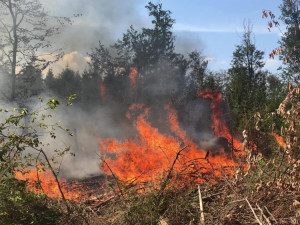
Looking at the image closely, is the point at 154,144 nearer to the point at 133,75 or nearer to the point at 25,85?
the point at 25,85

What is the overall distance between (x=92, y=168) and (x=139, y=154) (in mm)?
2746

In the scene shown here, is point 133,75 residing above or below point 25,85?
above

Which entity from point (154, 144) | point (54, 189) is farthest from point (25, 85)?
point (54, 189)

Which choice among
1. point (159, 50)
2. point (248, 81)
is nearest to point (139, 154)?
point (248, 81)

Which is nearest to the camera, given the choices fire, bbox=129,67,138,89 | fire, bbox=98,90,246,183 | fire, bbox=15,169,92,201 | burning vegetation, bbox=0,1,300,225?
burning vegetation, bbox=0,1,300,225

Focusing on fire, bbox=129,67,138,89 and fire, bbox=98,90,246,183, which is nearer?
fire, bbox=98,90,246,183

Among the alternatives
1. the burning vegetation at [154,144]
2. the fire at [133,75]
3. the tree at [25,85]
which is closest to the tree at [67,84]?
the burning vegetation at [154,144]

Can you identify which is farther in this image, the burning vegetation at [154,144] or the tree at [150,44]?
the tree at [150,44]

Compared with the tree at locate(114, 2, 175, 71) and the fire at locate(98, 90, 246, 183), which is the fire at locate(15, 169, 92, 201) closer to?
the fire at locate(98, 90, 246, 183)

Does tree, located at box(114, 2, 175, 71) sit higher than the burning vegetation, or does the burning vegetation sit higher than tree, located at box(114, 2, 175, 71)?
tree, located at box(114, 2, 175, 71)

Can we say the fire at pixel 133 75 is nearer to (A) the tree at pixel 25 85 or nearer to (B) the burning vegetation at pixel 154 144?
(B) the burning vegetation at pixel 154 144

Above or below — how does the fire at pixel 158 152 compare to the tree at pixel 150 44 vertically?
below

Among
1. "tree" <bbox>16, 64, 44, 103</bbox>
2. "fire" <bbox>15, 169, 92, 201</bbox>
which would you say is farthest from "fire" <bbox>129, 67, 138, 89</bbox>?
"fire" <bbox>15, 169, 92, 201</bbox>

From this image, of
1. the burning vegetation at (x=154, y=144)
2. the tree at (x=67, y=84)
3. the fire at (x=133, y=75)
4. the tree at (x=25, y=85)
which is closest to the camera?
the burning vegetation at (x=154, y=144)
